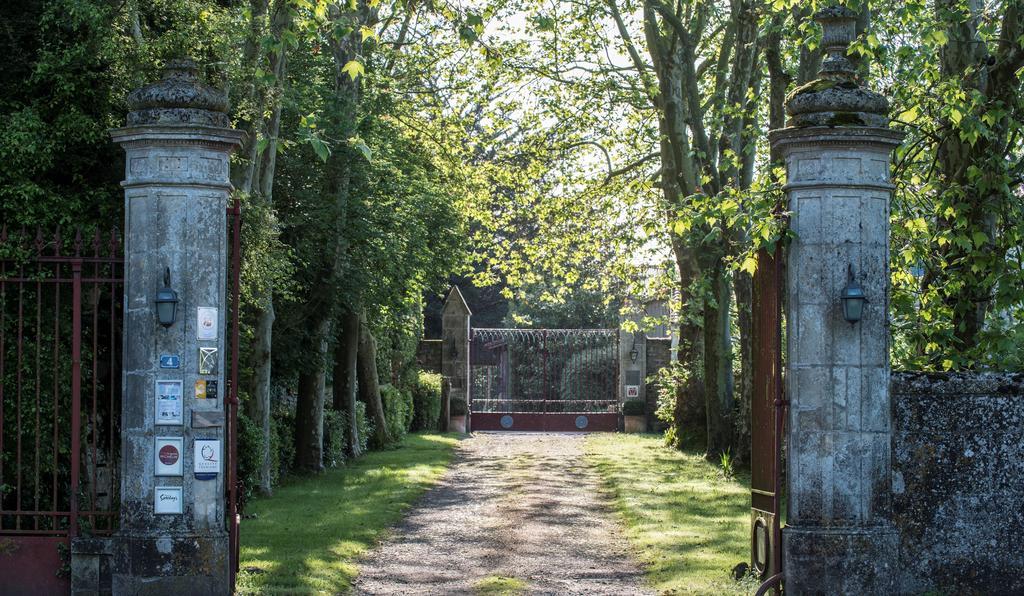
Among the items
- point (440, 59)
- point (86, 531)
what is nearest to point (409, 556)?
point (86, 531)

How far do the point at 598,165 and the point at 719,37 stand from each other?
3545 millimetres

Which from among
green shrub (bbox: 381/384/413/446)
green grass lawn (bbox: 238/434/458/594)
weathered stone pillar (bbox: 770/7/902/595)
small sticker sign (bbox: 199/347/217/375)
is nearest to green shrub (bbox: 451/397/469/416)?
green shrub (bbox: 381/384/413/446)

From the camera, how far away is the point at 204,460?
323 inches

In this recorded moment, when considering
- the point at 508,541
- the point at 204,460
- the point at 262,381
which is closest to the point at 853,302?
the point at 204,460

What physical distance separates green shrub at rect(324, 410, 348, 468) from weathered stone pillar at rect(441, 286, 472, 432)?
9.86 m

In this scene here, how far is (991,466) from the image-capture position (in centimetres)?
829

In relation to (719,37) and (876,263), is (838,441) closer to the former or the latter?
(876,263)

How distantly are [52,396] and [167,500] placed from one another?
201 cm

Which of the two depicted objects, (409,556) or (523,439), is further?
(523,439)

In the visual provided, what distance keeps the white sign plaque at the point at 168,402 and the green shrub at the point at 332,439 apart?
1248 centimetres

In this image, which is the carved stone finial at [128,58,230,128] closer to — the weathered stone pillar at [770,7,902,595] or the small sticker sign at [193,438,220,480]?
the small sticker sign at [193,438,220,480]

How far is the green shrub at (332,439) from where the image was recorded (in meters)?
20.7

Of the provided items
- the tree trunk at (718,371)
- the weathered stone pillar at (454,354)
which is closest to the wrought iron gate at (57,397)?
the tree trunk at (718,371)

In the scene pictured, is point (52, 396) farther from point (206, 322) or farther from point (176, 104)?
point (176, 104)
